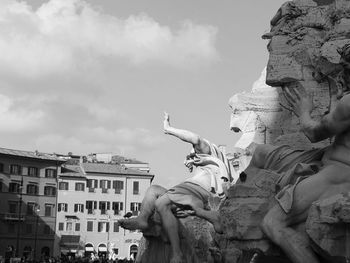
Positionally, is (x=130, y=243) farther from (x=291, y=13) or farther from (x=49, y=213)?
(x=291, y=13)

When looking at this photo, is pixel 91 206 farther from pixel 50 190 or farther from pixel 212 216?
pixel 212 216

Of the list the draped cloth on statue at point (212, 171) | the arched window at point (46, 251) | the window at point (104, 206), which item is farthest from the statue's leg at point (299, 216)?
the window at point (104, 206)

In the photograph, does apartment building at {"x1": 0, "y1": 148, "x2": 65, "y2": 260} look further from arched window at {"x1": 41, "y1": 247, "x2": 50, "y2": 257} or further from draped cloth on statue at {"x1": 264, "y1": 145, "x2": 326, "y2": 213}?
draped cloth on statue at {"x1": 264, "y1": 145, "x2": 326, "y2": 213}

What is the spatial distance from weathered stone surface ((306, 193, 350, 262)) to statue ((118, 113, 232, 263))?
385 cm

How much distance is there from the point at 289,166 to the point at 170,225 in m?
3.40

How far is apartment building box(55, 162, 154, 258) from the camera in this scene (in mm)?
79688

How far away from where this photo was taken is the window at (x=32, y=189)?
79.4 meters

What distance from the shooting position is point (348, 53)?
5711mm

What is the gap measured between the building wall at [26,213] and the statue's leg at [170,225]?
67.1 meters

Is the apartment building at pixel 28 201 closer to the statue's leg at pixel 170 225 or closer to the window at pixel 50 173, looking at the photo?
the window at pixel 50 173

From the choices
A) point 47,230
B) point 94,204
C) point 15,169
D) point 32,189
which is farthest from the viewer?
point 94,204

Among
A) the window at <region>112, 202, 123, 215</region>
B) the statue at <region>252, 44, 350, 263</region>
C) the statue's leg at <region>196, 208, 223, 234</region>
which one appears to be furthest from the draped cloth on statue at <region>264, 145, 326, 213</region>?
the window at <region>112, 202, 123, 215</region>

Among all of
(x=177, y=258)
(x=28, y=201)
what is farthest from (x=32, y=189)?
(x=177, y=258)

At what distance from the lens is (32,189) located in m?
79.7
